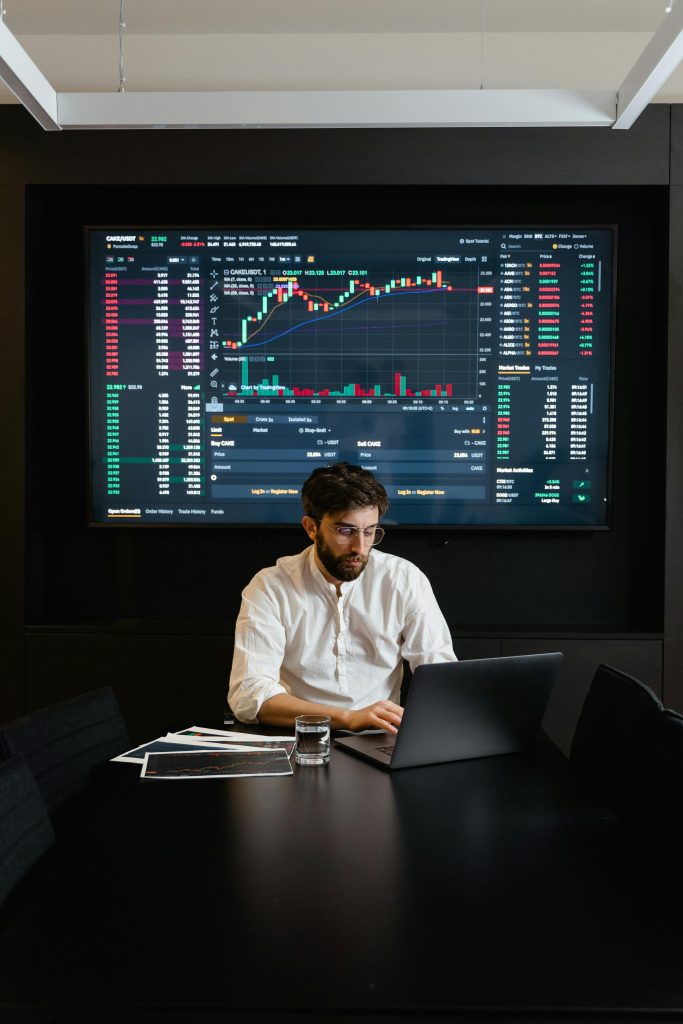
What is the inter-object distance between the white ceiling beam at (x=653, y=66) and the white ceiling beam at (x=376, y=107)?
59 mm

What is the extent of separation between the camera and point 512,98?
2137mm

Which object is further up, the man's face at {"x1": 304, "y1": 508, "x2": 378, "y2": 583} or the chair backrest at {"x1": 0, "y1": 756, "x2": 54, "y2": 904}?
the man's face at {"x1": 304, "y1": 508, "x2": 378, "y2": 583}

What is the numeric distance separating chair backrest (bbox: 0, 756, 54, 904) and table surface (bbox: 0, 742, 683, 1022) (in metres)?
0.06

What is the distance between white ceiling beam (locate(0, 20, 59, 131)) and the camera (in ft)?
6.08

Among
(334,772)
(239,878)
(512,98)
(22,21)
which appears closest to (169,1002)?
(239,878)

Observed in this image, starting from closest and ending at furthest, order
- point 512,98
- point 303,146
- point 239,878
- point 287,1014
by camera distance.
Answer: point 287,1014 → point 239,878 → point 512,98 → point 303,146

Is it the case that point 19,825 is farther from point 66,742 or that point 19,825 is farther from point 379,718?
point 379,718

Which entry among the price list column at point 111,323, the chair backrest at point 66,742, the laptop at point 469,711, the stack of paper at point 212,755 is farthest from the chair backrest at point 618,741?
the price list column at point 111,323

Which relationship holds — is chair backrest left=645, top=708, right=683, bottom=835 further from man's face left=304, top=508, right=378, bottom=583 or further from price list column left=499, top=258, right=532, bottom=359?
price list column left=499, top=258, right=532, bottom=359

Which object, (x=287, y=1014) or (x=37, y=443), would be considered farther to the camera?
(x=37, y=443)

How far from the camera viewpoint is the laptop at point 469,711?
5.80ft

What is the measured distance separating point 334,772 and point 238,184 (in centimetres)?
244

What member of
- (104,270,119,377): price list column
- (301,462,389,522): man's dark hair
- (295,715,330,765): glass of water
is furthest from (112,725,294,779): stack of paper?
Result: (104,270,119,377): price list column

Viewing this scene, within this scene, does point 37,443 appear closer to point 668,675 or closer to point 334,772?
point 334,772
